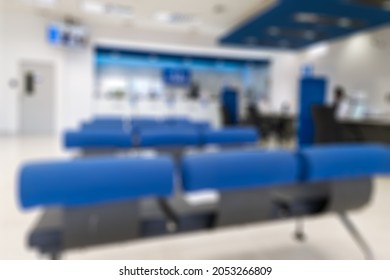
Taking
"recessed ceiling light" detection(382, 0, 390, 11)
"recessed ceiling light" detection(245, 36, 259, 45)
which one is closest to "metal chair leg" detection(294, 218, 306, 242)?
"recessed ceiling light" detection(382, 0, 390, 11)

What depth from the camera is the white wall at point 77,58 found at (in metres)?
8.25

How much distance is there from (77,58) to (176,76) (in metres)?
4.01

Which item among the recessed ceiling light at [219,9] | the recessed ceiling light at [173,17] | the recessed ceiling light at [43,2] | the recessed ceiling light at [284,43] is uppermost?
the recessed ceiling light at [173,17]

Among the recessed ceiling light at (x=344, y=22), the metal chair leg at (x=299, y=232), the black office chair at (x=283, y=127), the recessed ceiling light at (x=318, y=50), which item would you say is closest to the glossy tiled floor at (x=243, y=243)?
the metal chair leg at (x=299, y=232)

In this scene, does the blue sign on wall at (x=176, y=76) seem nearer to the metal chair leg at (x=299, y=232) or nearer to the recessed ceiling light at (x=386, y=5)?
the recessed ceiling light at (x=386, y=5)

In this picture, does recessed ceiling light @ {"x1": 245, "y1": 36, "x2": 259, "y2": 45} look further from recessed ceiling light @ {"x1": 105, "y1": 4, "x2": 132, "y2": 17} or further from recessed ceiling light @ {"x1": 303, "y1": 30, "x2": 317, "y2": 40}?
recessed ceiling light @ {"x1": 105, "y1": 4, "x2": 132, "y2": 17}

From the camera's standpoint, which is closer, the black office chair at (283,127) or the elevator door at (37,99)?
the black office chair at (283,127)

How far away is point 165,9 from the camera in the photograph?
779cm

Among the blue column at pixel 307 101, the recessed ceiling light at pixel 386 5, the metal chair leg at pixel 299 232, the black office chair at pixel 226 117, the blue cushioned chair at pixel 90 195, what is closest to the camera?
the blue cushioned chair at pixel 90 195

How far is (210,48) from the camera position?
10.9 m

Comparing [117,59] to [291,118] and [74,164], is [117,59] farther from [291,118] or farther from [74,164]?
[74,164]

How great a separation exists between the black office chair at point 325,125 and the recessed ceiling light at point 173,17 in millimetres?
5773

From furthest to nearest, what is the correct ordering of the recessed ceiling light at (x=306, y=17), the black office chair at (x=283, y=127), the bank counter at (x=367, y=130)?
the black office chair at (x=283, y=127)
the recessed ceiling light at (x=306, y=17)
the bank counter at (x=367, y=130)
